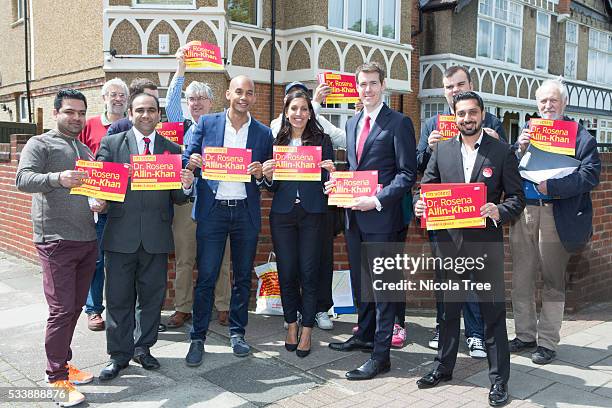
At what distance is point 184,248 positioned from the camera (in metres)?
5.55

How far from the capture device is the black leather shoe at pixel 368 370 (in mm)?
4257

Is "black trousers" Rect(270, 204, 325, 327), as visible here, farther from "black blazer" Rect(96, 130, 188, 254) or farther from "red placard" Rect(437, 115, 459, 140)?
"red placard" Rect(437, 115, 459, 140)

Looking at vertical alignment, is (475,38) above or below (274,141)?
above

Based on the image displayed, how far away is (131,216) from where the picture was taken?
13.9 ft

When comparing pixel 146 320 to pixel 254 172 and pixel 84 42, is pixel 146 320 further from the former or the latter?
pixel 84 42

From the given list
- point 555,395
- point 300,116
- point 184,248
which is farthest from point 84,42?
point 555,395

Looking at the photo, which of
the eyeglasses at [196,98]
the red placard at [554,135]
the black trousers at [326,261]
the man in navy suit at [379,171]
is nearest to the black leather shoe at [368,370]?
the man in navy suit at [379,171]

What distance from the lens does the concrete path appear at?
3.92 m

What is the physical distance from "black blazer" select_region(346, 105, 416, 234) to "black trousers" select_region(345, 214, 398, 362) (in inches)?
3.3

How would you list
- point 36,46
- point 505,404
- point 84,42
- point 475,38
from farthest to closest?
point 475,38 → point 36,46 → point 84,42 → point 505,404

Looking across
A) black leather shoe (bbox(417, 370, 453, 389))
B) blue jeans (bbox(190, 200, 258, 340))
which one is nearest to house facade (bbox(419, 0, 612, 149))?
blue jeans (bbox(190, 200, 258, 340))

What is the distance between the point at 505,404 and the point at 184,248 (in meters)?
3.21

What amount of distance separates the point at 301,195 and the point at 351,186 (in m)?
0.46

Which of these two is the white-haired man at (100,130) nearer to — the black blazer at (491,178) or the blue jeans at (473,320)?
the black blazer at (491,178)
